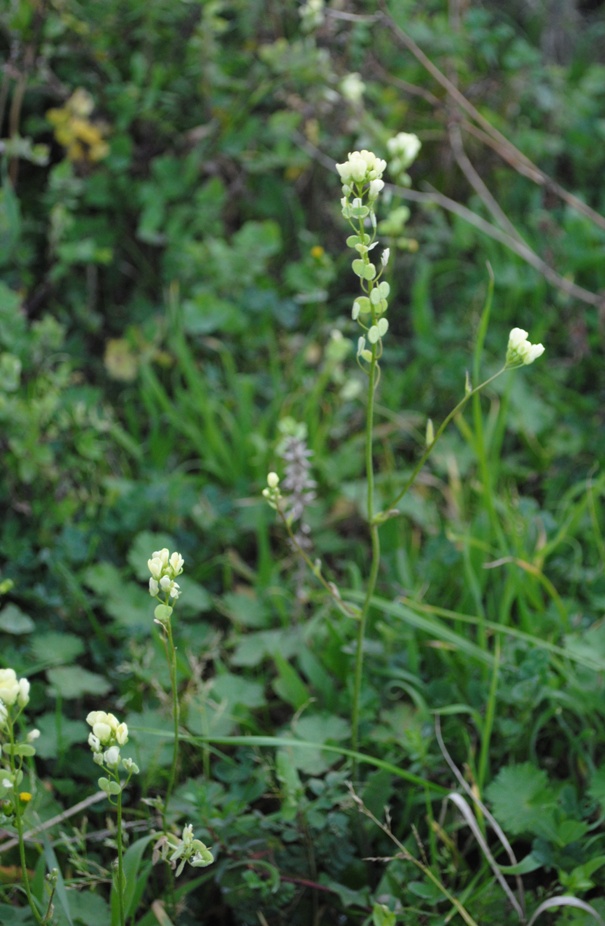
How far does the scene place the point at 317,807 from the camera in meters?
1.48

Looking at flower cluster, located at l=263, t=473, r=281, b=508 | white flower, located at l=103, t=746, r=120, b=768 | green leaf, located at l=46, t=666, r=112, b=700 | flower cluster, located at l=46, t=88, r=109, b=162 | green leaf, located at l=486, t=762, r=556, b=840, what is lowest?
green leaf, located at l=46, t=666, r=112, b=700

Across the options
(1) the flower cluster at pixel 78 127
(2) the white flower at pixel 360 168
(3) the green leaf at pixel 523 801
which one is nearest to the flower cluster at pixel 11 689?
(2) the white flower at pixel 360 168

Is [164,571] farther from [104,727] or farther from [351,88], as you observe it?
[351,88]

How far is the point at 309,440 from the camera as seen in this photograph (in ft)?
7.66

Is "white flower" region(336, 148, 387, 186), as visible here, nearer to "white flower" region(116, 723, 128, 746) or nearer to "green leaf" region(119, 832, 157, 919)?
"white flower" region(116, 723, 128, 746)

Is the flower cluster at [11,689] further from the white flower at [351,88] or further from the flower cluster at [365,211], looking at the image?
the white flower at [351,88]

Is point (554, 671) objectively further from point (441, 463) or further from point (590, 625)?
point (441, 463)

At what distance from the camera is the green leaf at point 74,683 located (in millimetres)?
1709

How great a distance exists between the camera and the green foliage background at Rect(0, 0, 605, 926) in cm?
154

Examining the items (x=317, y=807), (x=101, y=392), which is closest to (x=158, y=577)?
(x=317, y=807)

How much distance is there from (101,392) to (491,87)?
5.76 feet

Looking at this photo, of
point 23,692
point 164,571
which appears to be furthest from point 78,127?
point 23,692

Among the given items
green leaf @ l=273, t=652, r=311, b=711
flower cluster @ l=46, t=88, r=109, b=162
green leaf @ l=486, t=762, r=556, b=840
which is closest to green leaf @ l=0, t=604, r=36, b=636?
green leaf @ l=273, t=652, r=311, b=711

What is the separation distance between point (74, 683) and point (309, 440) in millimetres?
922
